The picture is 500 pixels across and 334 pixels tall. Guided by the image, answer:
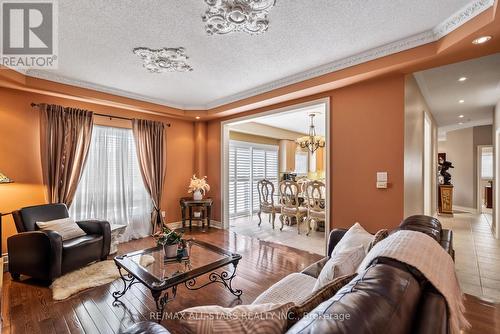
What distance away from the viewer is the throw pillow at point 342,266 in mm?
1439

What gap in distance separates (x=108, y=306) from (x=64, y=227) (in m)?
1.43

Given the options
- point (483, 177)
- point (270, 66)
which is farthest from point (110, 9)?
point (483, 177)

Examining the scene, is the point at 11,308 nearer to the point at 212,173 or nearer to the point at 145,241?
the point at 145,241

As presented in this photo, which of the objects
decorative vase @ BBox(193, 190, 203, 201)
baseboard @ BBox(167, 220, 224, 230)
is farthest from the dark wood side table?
baseboard @ BBox(167, 220, 224, 230)

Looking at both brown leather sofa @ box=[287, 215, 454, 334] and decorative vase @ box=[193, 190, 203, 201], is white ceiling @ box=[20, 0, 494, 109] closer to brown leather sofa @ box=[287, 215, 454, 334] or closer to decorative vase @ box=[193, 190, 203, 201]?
brown leather sofa @ box=[287, 215, 454, 334]

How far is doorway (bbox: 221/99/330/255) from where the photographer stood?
14.7ft

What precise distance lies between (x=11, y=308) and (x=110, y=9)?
292cm

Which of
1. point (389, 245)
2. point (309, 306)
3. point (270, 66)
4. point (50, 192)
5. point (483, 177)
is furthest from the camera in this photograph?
point (483, 177)

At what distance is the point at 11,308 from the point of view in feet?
7.25

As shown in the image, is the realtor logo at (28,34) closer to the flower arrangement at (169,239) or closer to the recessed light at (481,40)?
the flower arrangement at (169,239)

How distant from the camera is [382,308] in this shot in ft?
2.57

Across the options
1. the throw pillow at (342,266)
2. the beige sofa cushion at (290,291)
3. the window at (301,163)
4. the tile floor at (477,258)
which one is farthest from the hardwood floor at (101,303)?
the window at (301,163)

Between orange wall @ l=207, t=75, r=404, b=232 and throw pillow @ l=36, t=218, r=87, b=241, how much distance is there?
11.8ft

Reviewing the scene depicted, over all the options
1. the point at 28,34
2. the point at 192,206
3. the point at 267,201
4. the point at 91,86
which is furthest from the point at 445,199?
the point at 28,34
